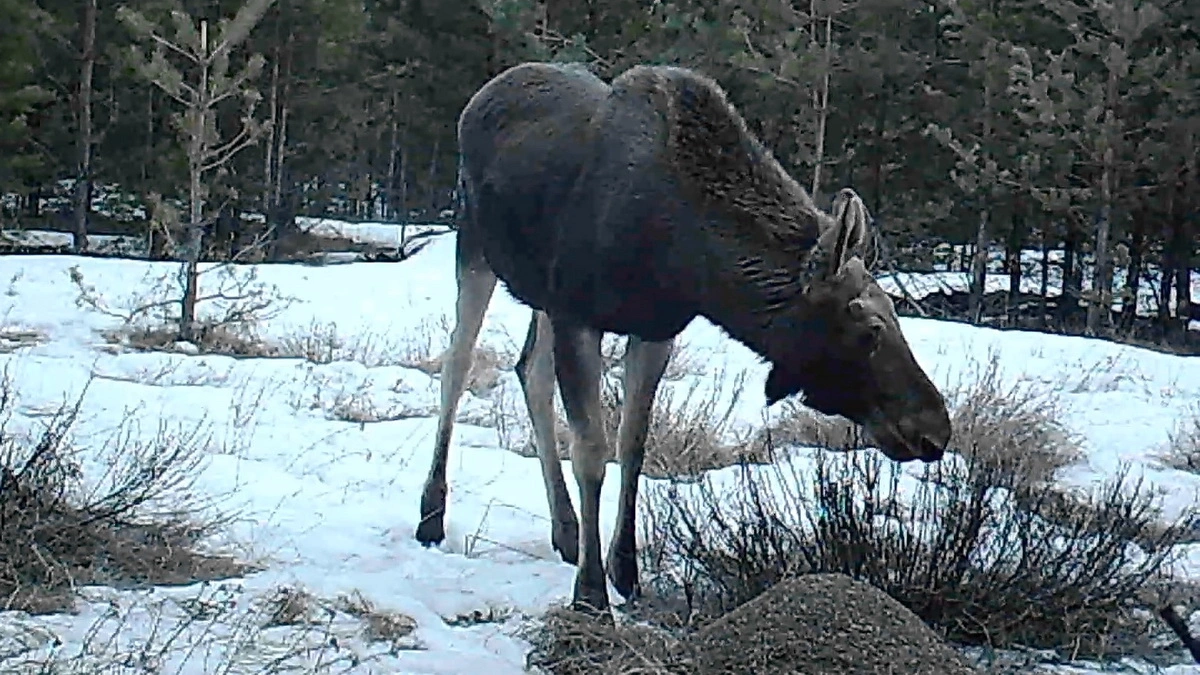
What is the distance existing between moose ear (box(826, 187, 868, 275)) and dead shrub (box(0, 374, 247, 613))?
8.06ft

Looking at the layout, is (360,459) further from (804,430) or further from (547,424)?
(804,430)

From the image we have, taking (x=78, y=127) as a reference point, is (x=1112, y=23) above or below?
above

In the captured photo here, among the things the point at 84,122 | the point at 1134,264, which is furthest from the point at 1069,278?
the point at 84,122

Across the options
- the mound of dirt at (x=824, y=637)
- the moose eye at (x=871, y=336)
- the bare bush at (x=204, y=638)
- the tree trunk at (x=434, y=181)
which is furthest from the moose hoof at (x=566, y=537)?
the tree trunk at (x=434, y=181)

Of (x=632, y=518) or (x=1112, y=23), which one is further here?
(x=1112, y=23)

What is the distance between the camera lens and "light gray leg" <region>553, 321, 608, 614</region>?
518 cm

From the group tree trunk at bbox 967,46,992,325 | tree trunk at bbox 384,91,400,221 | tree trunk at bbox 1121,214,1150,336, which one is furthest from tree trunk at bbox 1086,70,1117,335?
tree trunk at bbox 384,91,400,221

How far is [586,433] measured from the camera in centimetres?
534

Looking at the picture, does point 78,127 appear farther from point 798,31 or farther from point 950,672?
point 950,672

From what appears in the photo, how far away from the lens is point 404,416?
902 cm

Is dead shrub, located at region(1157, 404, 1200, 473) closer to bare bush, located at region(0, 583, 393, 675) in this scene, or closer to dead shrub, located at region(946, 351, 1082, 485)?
dead shrub, located at region(946, 351, 1082, 485)

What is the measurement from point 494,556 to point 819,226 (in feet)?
6.95

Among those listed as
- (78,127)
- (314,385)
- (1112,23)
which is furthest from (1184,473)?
(78,127)

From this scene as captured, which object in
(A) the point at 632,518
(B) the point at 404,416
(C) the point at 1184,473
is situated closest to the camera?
(A) the point at 632,518
